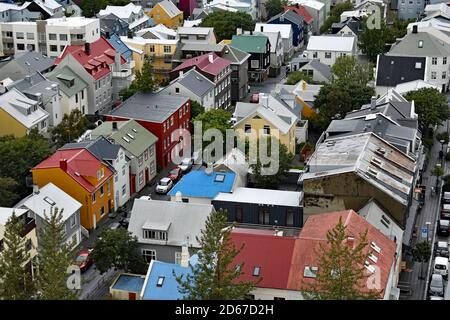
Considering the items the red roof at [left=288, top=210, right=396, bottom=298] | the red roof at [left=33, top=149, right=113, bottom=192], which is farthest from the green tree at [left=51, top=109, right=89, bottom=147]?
the red roof at [left=288, top=210, right=396, bottom=298]

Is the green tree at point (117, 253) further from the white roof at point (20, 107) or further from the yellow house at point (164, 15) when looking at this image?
the yellow house at point (164, 15)

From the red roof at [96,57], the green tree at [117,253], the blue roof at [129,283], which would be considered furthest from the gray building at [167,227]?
the red roof at [96,57]

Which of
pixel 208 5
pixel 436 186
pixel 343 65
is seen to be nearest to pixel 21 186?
pixel 436 186

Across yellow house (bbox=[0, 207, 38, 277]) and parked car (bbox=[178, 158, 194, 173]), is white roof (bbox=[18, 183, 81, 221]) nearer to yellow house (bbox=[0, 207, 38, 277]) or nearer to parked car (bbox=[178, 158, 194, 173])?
yellow house (bbox=[0, 207, 38, 277])

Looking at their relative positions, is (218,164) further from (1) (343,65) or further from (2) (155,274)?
(1) (343,65)

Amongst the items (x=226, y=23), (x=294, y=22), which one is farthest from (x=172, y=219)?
(x=294, y=22)
